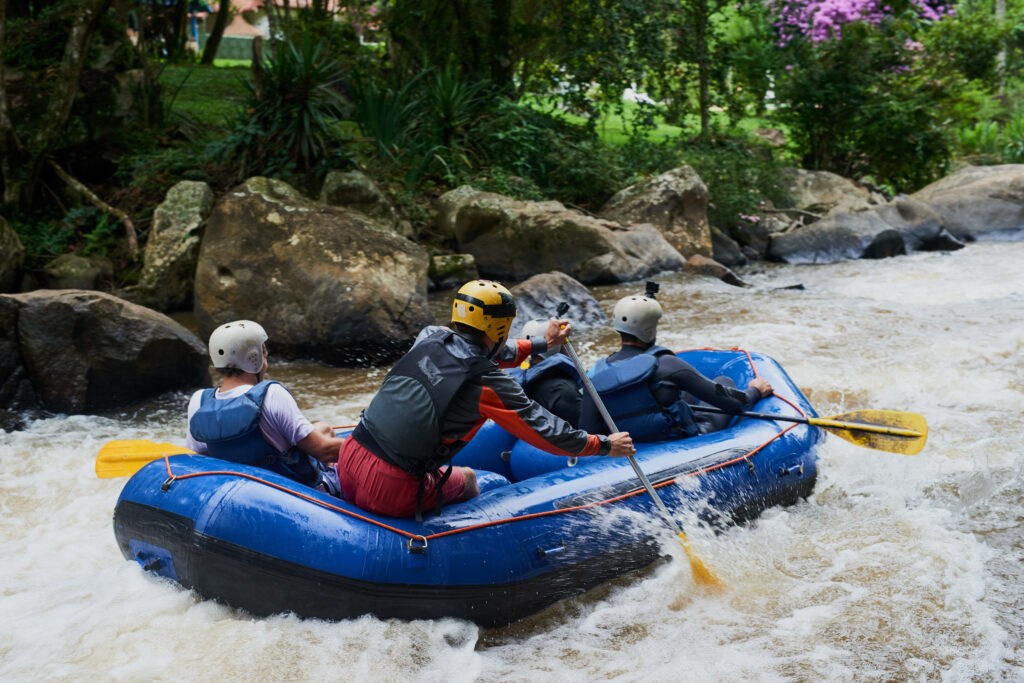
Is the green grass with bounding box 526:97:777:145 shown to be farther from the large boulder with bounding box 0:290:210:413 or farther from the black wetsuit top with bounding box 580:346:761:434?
the black wetsuit top with bounding box 580:346:761:434

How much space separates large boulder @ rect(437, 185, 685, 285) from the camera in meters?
9.52

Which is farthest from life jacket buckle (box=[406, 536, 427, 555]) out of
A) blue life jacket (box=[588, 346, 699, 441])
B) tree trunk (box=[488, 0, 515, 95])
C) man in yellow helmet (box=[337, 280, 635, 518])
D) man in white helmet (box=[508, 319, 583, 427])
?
tree trunk (box=[488, 0, 515, 95])

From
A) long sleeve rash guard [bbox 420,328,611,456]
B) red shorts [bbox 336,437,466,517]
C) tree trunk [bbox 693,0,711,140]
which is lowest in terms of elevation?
red shorts [bbox 336,437,466,517]

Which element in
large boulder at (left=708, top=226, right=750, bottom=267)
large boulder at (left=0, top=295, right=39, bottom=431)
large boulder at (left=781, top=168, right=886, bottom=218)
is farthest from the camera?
large boulder at (left=781, top=168, right=886, bottom=218)

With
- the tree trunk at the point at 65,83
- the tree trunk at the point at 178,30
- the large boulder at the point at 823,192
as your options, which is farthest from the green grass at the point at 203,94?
the large boulder at the point at 823,192

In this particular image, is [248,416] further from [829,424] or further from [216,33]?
[216,33]

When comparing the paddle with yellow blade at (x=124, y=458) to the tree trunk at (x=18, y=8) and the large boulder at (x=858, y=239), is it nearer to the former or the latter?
the tree trunk at (x=18, y=8)

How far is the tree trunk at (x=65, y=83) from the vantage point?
8102mm

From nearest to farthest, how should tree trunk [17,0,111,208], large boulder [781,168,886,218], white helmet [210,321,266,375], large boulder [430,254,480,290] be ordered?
white helmet [210,321,266,375], tree trunk [17,0,111,208], large boulder [430,254,480,290], large boulder [781,168,886,218]

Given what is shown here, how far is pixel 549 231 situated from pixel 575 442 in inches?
257

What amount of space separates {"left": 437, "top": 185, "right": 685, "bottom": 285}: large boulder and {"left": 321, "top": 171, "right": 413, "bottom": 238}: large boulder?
732 millimetres

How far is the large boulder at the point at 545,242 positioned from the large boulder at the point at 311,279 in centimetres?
218

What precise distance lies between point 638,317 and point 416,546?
1.49 m

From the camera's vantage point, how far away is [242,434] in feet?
10.5
